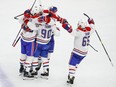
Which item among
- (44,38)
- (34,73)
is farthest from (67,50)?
(44,38)

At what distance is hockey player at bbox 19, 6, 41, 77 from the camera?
6254 millimetres

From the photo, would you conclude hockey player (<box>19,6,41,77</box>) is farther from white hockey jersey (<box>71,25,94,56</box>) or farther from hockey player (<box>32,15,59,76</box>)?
white hockey jersey (<box>71,25,94,56</box>)

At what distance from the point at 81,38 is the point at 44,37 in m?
0.68

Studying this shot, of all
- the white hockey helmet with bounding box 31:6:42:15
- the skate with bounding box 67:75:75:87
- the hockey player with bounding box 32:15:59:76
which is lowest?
the skate with bounding box 67:75:75:87

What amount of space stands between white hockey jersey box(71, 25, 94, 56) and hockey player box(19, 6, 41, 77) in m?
0.75

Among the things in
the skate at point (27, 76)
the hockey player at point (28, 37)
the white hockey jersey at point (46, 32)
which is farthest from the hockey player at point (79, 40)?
the skate at point (27, 76)

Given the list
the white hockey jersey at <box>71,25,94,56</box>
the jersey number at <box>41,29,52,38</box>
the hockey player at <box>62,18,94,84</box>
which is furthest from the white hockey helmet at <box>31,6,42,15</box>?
the white hockey jersey at <box>71,25,94,56</box>

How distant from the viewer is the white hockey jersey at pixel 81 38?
6.17m

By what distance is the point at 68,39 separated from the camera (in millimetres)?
8930

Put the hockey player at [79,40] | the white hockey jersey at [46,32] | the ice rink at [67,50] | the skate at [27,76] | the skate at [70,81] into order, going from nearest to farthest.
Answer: the hockey player at [79,40]
the white hockey jersey at [46,32]
the skate at [70,81]
the skate at [27,76]
the ice rink at [67,50]

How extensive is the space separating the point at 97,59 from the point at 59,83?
1548 millimetres

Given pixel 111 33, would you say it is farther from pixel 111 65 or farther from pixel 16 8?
pixel 16 8

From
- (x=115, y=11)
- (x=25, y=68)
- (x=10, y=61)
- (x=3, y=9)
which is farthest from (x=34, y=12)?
(x=115, y=11)

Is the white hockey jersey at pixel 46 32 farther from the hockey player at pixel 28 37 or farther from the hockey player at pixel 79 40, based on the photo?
the hockey player at pixel 79 40
